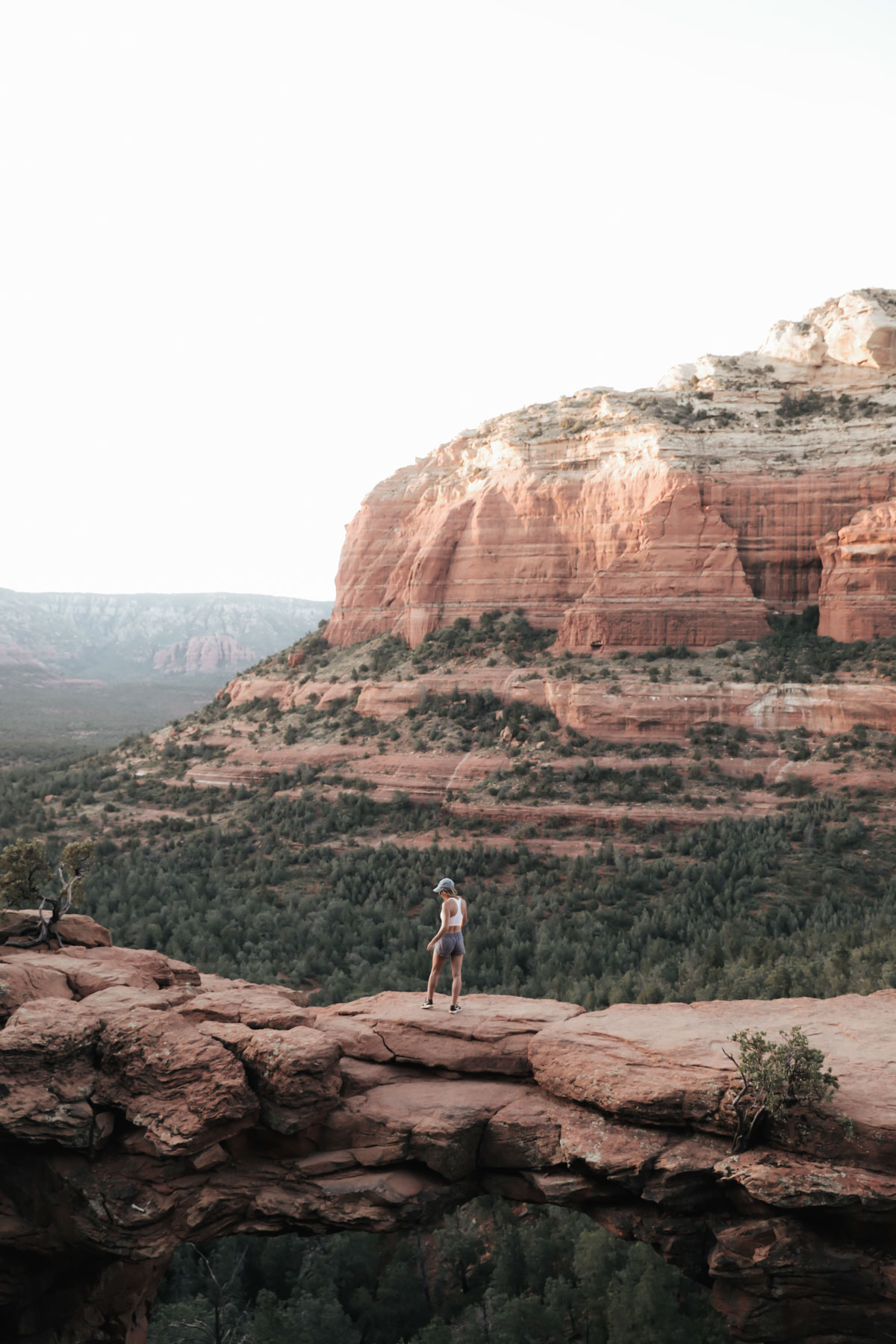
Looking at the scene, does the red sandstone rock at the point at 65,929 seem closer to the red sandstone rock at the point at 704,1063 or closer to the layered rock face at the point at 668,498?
the red sandstone rock at the point at 704,1063

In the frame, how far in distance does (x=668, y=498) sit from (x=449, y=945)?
3699 cm

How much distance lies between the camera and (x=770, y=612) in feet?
144

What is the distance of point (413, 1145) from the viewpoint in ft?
34.1

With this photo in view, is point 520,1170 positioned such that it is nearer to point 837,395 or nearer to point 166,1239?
point 166,1239

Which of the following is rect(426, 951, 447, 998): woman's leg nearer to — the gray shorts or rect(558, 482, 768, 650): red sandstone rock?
the gray shorts

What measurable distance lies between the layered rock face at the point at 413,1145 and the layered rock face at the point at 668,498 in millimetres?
34191

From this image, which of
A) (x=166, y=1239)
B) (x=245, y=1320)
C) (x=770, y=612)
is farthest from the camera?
(x=770, y=612)

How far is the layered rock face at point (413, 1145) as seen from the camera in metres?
9.07

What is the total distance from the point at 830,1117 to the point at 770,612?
124 ft

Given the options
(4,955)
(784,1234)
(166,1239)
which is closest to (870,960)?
(784,1234)

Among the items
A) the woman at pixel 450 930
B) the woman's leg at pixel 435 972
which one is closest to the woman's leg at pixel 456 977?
the woman at pixel 450 930

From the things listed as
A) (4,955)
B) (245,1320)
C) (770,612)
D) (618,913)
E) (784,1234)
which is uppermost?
(770,612)

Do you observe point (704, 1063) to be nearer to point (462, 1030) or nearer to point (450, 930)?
point (462, 1030)

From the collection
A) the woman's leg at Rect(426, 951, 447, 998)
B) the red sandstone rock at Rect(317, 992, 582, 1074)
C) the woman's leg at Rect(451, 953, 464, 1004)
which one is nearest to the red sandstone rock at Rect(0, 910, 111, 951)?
the red sandstone rock at Rect(317, 992, 582, 1074)
